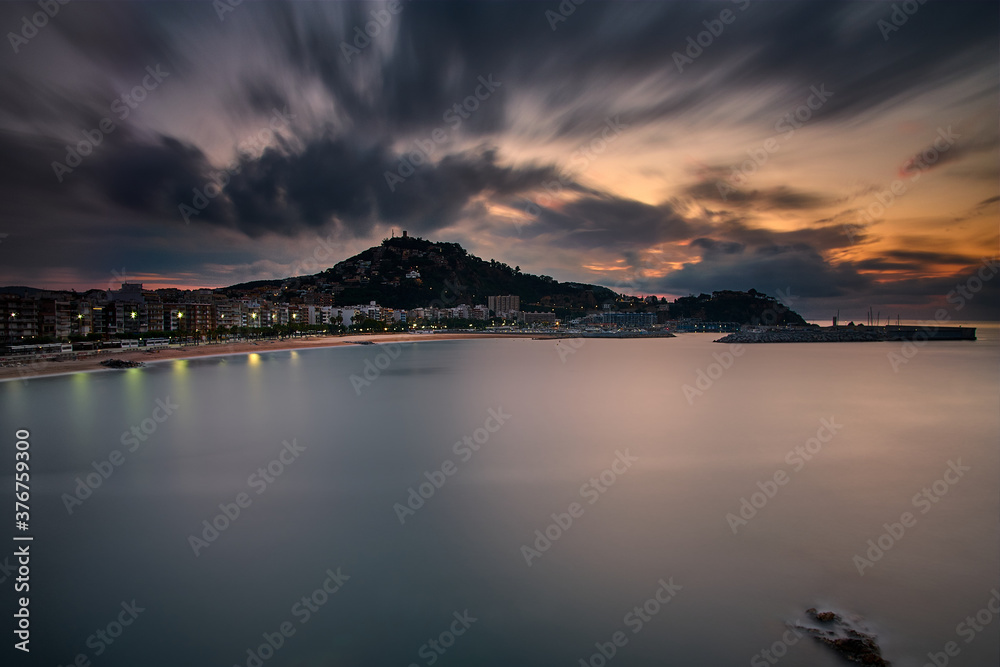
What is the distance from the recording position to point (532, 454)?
10.8 metres

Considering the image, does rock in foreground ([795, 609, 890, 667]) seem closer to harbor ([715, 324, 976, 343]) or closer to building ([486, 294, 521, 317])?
harbor ([715, 324, 976, 343])

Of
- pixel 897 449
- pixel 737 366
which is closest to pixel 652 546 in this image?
pixel 897 449

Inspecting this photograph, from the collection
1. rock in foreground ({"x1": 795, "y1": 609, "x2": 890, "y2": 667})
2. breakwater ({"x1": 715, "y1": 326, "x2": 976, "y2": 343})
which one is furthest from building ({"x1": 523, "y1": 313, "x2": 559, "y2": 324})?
rock in foreground ({"x1": 795, "y1": 609, "x2": 890, "y2": 667})

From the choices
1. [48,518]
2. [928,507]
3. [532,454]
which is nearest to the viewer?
[48,518]

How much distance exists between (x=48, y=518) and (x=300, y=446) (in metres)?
4.93

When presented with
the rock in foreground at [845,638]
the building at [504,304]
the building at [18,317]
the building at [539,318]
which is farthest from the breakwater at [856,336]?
the building at [18,317]

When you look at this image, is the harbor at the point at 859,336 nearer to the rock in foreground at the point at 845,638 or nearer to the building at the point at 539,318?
the building at the point at 539,318

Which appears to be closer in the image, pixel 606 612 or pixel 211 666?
pixel 211 666

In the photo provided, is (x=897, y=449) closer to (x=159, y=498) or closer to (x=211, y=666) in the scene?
(x=211, y=666)

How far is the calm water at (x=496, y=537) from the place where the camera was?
417cm

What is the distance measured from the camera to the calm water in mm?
4168

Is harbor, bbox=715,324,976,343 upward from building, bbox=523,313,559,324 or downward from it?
downward

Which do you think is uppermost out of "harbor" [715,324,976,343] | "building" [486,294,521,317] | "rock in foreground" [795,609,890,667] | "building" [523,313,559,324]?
"building" [486,294,521,317]

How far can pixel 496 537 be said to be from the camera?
6.29 meters
